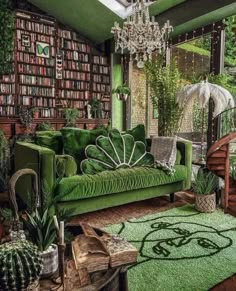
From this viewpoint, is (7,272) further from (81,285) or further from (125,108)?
(125,108)

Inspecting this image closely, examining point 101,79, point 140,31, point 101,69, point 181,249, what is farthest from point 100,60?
point 181,249

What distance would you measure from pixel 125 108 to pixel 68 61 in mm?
1755

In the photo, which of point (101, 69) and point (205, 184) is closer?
point (205, 184)

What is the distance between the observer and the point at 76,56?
274 inches

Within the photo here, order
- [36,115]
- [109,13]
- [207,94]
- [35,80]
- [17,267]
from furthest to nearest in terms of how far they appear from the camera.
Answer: [35,80]
[36,115]
[109,13]
[207,94]
[17,267]

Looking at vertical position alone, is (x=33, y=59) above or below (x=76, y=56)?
below

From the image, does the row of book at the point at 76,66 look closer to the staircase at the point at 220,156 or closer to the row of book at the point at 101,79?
the row of book at the point at 101,79

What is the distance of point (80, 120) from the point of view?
677cm

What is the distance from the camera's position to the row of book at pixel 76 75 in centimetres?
689

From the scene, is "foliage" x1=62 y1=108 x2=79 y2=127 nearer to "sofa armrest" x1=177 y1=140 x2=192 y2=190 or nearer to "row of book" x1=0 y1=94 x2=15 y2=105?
"row of book" x1=0 y1=94 x2=15 y2=105

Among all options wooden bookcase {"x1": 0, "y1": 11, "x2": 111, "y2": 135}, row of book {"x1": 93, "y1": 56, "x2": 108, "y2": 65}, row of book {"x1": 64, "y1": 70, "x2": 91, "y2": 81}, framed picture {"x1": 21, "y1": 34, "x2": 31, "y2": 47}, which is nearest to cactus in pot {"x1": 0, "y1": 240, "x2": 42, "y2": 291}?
wooden bookcase {"x1": 0, "y1": 11, "x2": 111, "y2": 135}

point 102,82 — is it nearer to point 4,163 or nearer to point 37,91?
point 37,91

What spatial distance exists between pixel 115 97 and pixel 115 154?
4162 mm

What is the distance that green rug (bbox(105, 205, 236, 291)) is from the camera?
189 cm
